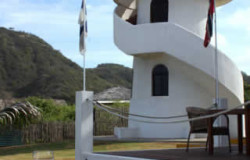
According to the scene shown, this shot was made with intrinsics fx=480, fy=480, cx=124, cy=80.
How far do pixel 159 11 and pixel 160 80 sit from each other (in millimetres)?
3217

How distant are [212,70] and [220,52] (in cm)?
83

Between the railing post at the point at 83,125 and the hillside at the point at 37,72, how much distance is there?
189 feet

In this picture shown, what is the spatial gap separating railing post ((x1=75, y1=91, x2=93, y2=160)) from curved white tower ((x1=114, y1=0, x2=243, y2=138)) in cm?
1034

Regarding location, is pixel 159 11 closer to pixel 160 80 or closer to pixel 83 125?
pixel 160 80

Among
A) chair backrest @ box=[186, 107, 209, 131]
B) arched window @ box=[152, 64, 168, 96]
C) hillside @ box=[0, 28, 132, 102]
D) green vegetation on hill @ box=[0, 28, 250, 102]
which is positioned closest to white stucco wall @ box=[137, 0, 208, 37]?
arched window @ box=[152, 64, 168, 96]

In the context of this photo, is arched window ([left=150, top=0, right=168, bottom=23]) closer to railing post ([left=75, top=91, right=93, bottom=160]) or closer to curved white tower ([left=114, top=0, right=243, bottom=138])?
curved white tower ([left=114, top=0, right=243, bottom=138])

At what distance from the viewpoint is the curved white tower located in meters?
19.6

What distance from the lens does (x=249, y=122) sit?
8.84 m

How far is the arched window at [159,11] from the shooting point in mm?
22109

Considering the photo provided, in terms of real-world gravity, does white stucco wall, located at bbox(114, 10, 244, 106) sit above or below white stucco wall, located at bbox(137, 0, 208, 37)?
below

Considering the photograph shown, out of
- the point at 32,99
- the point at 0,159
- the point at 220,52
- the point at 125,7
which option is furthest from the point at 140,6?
the point at 32,99

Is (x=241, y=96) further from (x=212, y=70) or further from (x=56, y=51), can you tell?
(x=56, y=51)

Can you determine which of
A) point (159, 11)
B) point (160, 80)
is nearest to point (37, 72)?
point (159, 11)

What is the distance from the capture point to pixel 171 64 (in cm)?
2131
